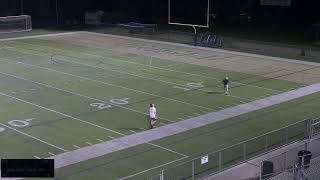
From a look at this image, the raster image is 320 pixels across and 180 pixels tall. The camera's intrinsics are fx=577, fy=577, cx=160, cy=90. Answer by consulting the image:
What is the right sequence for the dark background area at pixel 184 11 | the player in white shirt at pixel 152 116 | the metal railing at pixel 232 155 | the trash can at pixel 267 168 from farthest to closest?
the dark background area at pixel 184 11
the player in white shirt at pixel 152 116
the metal railing at pixel 232 155
the trash can at pixel 267 168

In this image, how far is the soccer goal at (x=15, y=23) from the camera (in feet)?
190

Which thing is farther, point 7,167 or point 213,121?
point 213,121

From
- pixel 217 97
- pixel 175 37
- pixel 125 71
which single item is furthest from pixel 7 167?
pixel 175 37

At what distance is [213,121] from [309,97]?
699cm

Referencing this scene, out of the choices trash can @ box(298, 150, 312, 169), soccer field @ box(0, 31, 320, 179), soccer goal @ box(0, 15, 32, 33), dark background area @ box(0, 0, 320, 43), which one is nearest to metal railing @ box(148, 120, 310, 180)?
soccer field @ box(0, 31, 320, 179)

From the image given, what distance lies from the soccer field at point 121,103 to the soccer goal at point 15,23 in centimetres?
1667

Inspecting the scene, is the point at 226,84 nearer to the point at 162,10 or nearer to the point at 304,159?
the point at 304,159

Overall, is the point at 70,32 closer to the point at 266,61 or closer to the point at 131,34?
the point at 131,34

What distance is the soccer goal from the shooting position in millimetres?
57825

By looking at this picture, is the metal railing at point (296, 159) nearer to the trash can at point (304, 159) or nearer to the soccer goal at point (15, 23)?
the trash can at point (304, 159)

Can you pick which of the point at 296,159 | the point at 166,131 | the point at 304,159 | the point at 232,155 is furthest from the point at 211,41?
the point at 304,159

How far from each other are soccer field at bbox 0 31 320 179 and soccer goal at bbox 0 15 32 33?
1667 centimetres

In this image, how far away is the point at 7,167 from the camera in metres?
10.7

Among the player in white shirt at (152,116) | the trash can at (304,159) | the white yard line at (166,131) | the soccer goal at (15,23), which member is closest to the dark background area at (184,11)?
the soccer goal at (15,23)
